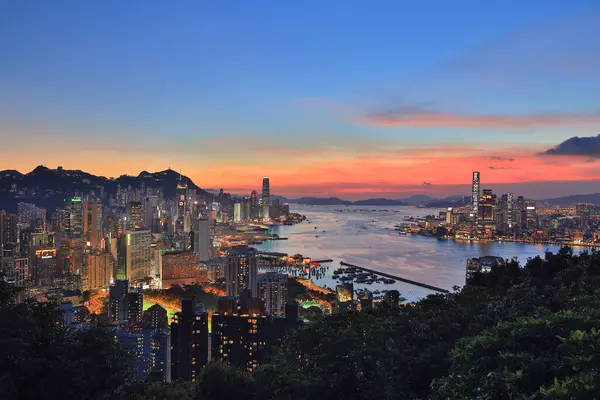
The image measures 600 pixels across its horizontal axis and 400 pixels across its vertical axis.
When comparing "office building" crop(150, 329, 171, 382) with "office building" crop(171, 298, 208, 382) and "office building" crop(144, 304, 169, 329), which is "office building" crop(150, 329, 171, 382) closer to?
"office building" crop(171, 298, 208, 382)

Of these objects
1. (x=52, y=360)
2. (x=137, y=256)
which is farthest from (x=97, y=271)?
(x=52, y=360)

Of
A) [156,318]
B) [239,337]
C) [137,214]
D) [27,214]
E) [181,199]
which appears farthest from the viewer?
[181,199]

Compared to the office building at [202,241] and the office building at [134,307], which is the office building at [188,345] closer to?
the office building at [134,307]

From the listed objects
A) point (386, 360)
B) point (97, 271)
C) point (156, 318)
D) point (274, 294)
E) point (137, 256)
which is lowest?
point (156, 318)

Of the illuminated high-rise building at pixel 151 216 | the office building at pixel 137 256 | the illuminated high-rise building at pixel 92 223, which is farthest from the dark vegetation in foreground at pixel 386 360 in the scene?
the illuminated high-rise building at pixel 151 216

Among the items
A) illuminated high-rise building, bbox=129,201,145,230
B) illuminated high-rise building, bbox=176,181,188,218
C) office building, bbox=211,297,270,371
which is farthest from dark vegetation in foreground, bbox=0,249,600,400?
illuminated high-rise building, bbox=176,181,188,218

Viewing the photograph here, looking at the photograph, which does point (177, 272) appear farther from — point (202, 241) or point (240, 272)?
point (240, 272)

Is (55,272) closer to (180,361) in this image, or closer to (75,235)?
(75,235)
